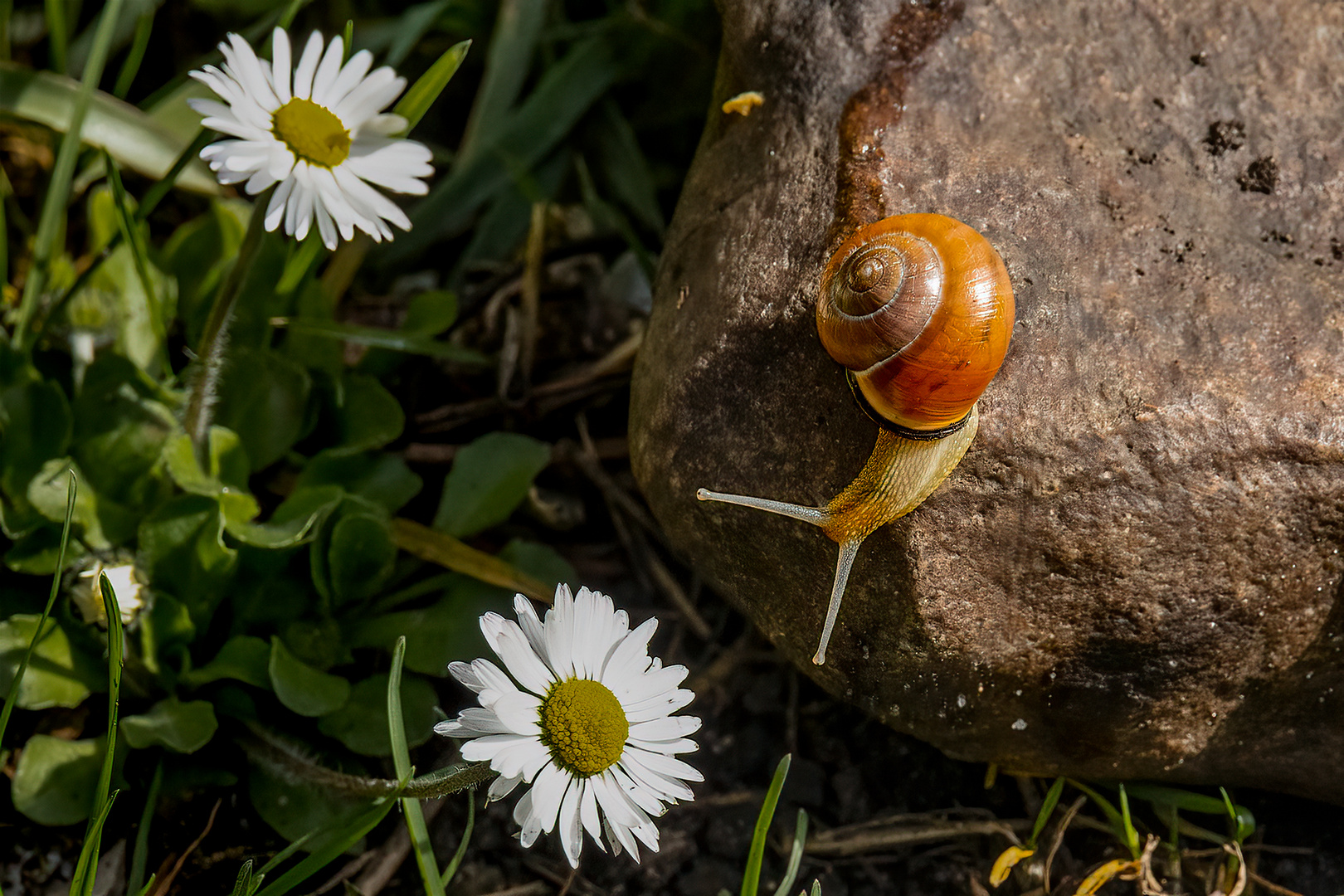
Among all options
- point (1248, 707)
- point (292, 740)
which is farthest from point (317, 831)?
point (1248, 707)

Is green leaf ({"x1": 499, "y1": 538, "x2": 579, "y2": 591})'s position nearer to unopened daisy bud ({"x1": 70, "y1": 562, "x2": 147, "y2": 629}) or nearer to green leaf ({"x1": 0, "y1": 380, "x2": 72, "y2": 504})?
unopened daisy bud ({"x1": 70, "y1": 562, "x2": 147, "y2": 629})

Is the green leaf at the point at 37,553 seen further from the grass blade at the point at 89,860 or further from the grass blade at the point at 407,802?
the grass blade at the point at 407,802

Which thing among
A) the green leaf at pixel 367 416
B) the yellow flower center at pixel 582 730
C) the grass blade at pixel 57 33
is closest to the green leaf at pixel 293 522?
the green leaf at pixel 367 416

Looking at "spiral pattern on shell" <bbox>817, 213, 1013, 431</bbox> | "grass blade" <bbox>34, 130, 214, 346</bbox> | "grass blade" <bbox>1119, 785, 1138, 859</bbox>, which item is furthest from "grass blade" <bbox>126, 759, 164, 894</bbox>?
"grass blade" <bbox>1119, 785, 1138, 859</bbox>

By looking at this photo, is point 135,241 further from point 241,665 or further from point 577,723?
point 577,723

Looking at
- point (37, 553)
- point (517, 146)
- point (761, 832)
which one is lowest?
point (37, 553)

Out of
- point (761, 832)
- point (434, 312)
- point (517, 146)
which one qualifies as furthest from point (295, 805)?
point (517, 146)
